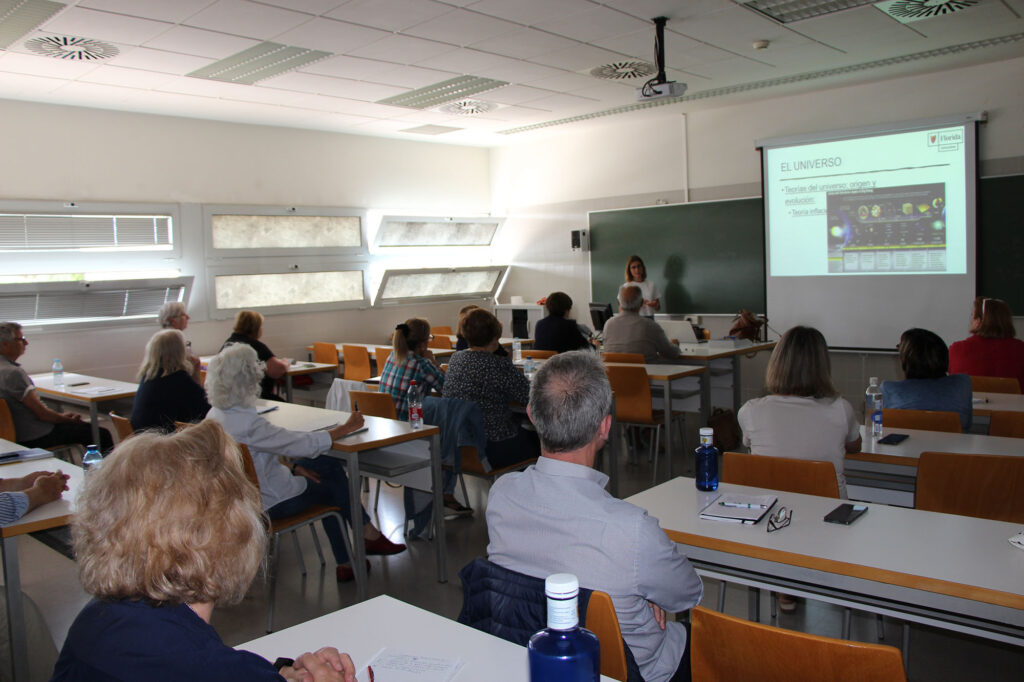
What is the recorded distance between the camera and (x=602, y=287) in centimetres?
959

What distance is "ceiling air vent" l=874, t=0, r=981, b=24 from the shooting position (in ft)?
16.4

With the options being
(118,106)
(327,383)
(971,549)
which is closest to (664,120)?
(327,383)

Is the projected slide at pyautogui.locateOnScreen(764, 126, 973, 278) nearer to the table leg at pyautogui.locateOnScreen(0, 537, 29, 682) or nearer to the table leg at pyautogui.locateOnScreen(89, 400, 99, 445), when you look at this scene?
the table leg at pyautogui.locateOnScreen(89, 400, 99, 445)

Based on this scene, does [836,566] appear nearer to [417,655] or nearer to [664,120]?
[417,655]

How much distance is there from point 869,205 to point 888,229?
0.96 feet

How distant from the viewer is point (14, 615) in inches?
99.5

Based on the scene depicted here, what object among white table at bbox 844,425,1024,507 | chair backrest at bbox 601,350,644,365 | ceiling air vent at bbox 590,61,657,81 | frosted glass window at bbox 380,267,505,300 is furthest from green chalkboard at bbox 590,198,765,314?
white table at bbox 844,425,1024,507

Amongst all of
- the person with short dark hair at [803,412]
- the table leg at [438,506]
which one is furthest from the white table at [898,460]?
the table leg at [438,506]

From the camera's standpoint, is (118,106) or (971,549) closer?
(971,549)

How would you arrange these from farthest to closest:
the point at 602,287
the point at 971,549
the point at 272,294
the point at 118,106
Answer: the point at 602,287
the point at 272,294
the point at 118,106
the point at 971,549

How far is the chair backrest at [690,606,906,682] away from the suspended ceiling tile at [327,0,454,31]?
13.9 ft

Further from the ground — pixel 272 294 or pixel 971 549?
pixel 272 294

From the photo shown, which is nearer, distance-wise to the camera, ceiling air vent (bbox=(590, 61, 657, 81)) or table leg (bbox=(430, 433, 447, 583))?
table leg (bbox=(430, 433, 447, 583))

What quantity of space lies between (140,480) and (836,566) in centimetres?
158
